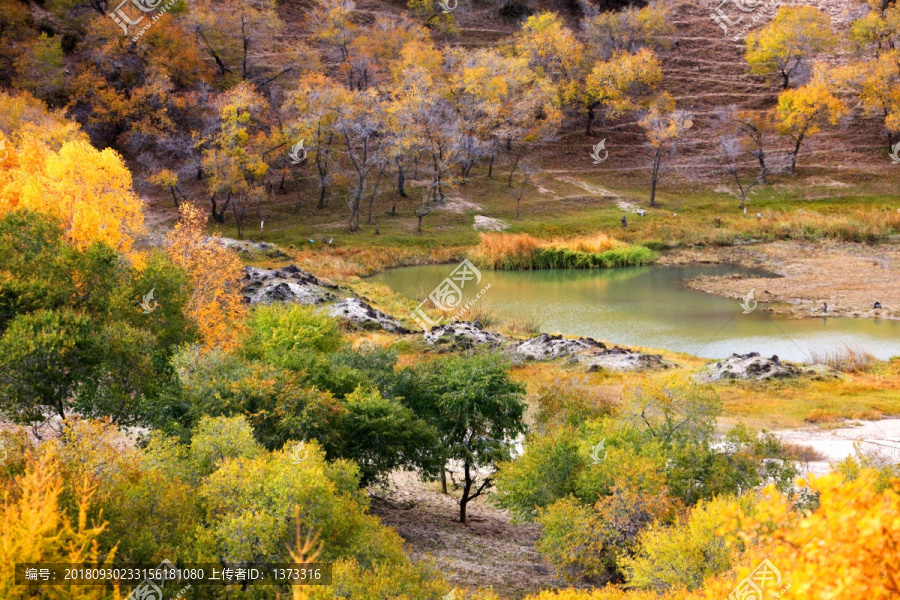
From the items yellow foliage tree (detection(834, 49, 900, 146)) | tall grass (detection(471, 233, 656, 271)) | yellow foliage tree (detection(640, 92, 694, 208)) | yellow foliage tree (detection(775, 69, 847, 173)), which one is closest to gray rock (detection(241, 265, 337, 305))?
tall grass (detection(471, 233, 656, 271))

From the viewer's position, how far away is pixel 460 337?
35.1 m

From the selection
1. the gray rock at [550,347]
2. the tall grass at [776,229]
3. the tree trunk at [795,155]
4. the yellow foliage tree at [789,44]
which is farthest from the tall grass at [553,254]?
the yellow foliage tree at [789,44]

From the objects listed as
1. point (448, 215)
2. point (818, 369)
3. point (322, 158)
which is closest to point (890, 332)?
point (818, 369)

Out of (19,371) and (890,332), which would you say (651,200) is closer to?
(890,332)

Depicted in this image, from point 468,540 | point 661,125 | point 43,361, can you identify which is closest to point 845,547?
point 468,540

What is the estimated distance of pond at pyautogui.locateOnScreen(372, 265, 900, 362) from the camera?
Answer: 38.5 metres

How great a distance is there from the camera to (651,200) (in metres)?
72.3

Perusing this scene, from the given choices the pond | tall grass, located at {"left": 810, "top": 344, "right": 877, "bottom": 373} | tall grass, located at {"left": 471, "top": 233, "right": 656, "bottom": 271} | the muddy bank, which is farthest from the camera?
tall grass, located at {"left": 471, "top": 233, "right": 656, "bottom": 271}

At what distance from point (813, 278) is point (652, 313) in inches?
635

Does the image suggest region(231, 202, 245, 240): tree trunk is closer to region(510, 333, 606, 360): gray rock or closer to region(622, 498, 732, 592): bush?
region(510, 333, 606, 360): gray rock

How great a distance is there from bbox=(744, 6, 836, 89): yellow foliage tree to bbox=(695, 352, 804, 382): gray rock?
224ft

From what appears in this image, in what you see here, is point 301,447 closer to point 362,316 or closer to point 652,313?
point 362,316

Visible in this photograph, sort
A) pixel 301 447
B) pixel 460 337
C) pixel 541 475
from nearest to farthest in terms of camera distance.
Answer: pixel 301 447
pixel 541 475
pixel 460 337

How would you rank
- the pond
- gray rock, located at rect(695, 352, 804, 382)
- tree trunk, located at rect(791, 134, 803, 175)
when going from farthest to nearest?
tree trunk, located at rect(791, 134, 803, 175) < the pond < gray rock, located at rect(695, 352, 804, 382)
